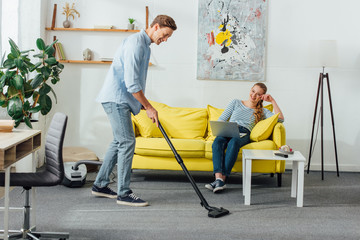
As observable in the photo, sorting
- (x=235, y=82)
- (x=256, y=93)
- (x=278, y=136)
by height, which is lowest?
(x=278, y=136)

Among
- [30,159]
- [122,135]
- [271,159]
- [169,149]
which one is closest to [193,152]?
[169,149]

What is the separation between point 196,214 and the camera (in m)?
3.38

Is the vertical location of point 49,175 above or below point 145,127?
below

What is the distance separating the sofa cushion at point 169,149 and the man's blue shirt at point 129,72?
0.89 metres

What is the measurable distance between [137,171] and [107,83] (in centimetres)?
181

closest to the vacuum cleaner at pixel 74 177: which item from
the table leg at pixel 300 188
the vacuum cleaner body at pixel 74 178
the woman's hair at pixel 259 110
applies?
the vacuum cleaner body at pixel 74 178

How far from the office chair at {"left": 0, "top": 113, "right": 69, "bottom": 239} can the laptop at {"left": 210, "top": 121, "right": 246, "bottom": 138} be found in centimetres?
185

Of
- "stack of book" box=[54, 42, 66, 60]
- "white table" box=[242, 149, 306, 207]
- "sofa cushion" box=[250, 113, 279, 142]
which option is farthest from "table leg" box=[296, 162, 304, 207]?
"stack of book" box=[54, 42, 66, 60]

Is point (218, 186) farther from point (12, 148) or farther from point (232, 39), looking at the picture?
point (12, 148)

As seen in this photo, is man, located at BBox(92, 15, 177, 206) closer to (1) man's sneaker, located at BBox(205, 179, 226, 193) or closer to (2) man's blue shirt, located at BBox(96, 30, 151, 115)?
(2) man's blue shirt, located at BBox(96, 30, 151, 115)

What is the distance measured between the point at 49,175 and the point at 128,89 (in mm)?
1019

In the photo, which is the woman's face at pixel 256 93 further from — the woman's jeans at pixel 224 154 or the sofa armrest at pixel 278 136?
the woman's jeans at pixel 224 154

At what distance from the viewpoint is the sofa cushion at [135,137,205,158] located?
441 cm

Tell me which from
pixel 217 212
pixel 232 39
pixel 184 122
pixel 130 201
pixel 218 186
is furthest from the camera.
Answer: pixel 232 39
